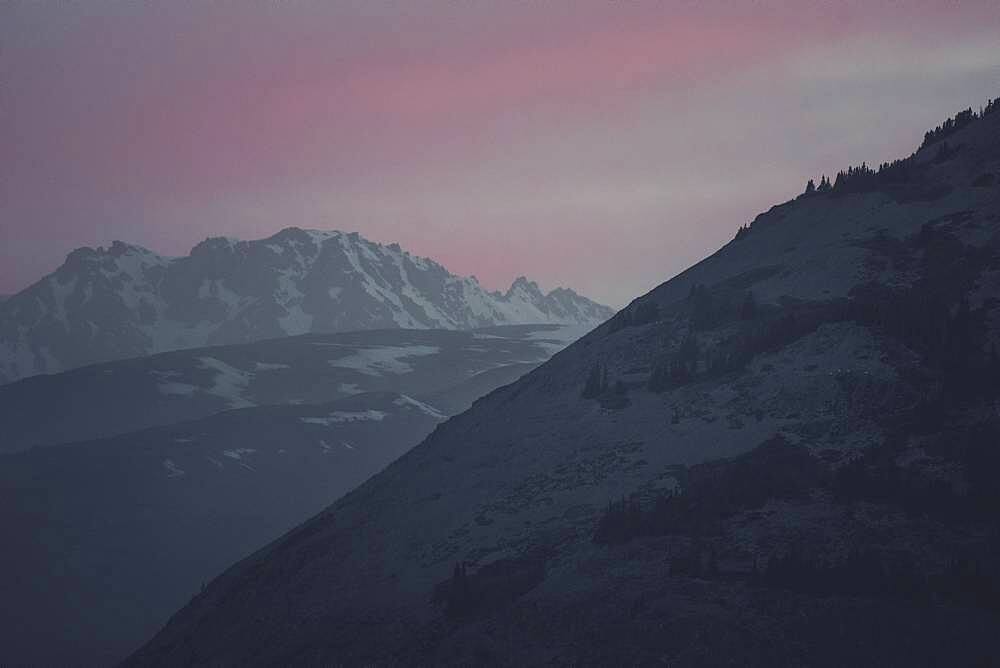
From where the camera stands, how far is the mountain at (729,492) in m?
34.9

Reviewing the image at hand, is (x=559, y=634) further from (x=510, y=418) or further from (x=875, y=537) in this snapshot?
(x=510, y=418)

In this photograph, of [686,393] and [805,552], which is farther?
[686,393]

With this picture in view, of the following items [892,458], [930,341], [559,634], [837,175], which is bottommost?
[559,634]

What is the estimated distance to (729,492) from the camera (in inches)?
1783

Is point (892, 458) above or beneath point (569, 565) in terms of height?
above

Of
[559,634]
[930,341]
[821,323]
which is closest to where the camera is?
[559,634]

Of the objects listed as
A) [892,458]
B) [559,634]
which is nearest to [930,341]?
[892,458]

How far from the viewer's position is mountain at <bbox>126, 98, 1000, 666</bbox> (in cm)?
3494

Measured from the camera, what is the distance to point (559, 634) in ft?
121

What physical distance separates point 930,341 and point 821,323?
301 inches

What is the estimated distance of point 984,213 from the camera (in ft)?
206

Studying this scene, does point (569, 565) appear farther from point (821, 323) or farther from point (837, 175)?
point (837, 175)

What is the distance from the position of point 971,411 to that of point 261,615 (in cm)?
4246

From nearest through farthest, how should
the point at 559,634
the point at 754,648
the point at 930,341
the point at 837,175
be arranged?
the point at 754,648 < the point at 559,634 < the point at 930,341 < the point at 837,175
